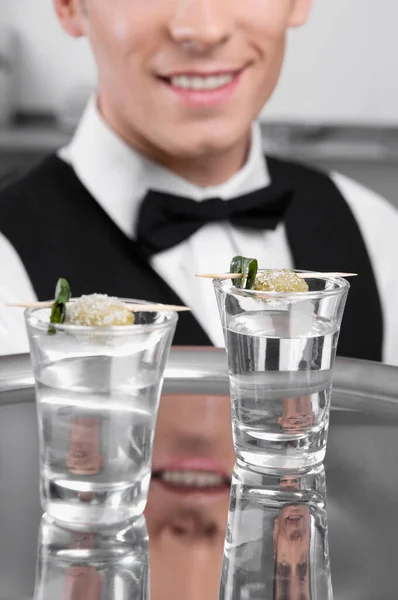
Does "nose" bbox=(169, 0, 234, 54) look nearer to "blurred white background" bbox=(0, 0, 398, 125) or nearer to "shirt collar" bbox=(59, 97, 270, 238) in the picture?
"shirt collar" bbox=(59, 97, 270, 238)

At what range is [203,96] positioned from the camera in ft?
4.88

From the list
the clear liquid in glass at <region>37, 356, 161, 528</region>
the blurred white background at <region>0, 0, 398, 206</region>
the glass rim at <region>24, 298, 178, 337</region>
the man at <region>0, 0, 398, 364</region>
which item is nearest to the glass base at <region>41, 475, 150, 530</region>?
the clear liquid in glass at <region>37, 356, 161, 528</region>

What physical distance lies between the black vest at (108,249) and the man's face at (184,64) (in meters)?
0.14

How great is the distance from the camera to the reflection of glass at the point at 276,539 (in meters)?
0.53

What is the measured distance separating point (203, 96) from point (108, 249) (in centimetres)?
27

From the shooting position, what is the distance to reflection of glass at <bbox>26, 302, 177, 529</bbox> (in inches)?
23.6

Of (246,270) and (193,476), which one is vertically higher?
(246,270)

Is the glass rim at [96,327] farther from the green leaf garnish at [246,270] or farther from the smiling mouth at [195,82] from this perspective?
the smiling mouth at [195,82]

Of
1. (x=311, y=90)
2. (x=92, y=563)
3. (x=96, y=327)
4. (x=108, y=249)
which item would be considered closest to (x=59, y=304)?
(x=96, y=327)

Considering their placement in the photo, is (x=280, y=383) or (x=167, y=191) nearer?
(x=280, y=383)

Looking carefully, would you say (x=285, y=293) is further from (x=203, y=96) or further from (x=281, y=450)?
(x=203, y=96)

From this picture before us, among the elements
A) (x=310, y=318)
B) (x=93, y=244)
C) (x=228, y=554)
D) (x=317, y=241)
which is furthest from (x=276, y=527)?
(x=317, y=241)

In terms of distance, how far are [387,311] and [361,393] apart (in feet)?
Answer: 2.69

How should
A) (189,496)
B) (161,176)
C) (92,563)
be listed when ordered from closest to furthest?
(92,563)
(189,496)
(161,176)
